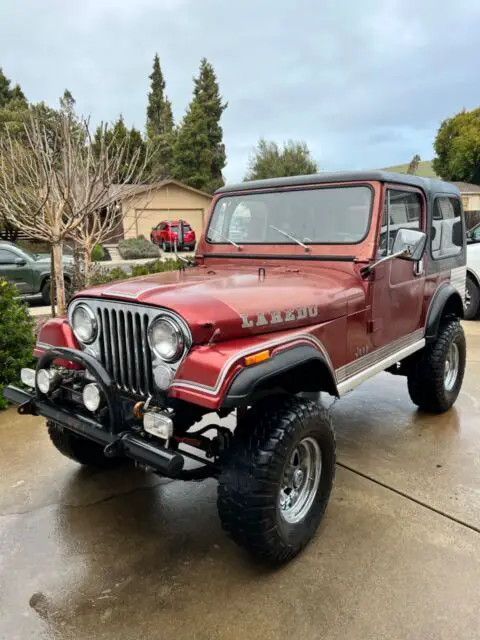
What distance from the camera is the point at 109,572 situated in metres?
2.47

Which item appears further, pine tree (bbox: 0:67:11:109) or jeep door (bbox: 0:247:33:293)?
pine tree (bbox: 0:67:11:109)

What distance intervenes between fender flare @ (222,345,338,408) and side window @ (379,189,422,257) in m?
1.11

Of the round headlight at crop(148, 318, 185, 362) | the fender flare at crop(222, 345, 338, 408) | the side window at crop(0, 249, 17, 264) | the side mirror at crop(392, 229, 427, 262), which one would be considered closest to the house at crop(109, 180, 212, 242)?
the side window at crop(0, 249, 17, 264)

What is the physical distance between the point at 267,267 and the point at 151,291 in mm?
1262

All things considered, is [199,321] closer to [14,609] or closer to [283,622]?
[283,622]

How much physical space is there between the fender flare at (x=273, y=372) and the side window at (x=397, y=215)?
111 centimetres

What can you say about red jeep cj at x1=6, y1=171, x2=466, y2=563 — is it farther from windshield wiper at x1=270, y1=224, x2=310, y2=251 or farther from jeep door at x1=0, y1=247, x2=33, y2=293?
jeep door at x1=0, y1=247, x2=33, y2=293

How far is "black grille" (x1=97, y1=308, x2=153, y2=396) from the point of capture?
238cm

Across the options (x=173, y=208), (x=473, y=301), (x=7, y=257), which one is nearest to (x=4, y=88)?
(x=173, y=208)

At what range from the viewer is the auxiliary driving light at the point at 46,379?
259 cm

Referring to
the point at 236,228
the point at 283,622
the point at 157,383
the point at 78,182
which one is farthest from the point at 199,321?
the point at 78,182

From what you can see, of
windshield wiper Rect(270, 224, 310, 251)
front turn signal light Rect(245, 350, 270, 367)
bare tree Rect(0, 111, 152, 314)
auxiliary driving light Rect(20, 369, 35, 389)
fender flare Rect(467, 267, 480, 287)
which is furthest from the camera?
fender flare Rect(467, 267, 480, 287)

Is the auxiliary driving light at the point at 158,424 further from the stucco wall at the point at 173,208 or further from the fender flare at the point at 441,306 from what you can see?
the stucco wall at the point at 173,208

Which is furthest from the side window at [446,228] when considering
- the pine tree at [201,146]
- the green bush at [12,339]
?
the pine tree at [201,146]
